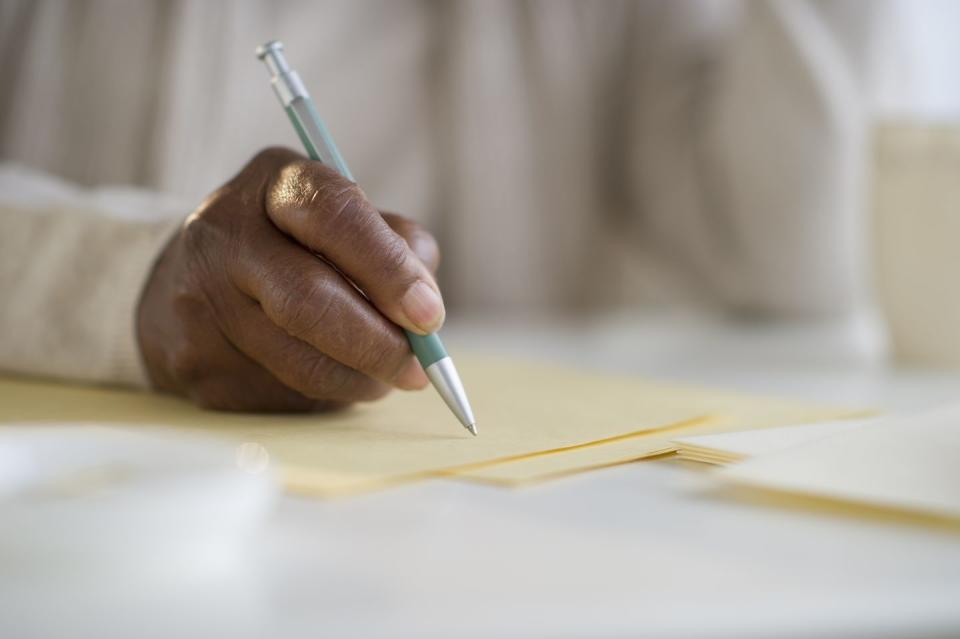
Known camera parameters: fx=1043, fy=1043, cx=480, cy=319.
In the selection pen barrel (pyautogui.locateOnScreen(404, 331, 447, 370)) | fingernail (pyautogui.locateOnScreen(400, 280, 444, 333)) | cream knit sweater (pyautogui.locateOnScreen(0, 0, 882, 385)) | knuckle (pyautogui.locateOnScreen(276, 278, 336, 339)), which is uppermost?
cream knit sweater (pyautogui.locateOnScreen(0, 0, 882, 385))

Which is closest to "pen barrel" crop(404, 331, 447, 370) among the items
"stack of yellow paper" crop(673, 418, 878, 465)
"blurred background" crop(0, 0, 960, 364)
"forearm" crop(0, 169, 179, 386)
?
"stack of yellow paper" crop(673, 418, 878, 465)

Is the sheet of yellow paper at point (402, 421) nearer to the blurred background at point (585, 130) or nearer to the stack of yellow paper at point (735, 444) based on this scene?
the stack of yellow paper at point (735, 444)

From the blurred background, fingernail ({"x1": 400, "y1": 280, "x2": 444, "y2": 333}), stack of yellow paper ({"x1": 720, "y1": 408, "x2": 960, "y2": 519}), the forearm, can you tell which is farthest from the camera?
the blurred background

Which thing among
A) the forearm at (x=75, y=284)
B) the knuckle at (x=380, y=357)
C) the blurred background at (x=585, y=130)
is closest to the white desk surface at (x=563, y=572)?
the knuckle at (x=380, y=357)

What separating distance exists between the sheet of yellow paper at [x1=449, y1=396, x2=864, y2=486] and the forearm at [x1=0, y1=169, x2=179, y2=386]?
30 cm

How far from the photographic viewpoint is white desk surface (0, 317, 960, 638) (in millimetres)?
253

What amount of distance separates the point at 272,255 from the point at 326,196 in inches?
1.6

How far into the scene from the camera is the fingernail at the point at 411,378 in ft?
1.66

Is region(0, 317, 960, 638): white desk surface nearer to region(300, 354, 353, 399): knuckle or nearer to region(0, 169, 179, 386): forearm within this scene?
region(300, 354, 353, 399): knuckle

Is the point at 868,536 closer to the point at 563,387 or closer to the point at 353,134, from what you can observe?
the point at 563,387

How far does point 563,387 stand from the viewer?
71 centimetres

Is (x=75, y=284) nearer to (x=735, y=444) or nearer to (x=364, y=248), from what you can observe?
(x=364, y=248)

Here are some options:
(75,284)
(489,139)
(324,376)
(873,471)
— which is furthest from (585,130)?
(873,471)

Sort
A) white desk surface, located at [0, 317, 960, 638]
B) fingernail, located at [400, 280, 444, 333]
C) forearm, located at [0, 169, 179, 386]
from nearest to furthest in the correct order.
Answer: white desk surface, located at [0, 317, 960, 638] → fingernail, located at [400, 280, 444, 333] → forearm, located at [0, 169, 179, 386]
